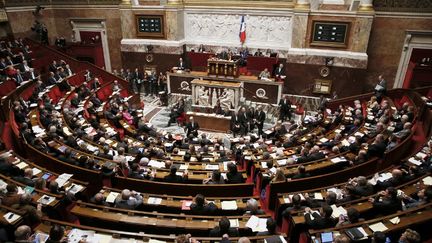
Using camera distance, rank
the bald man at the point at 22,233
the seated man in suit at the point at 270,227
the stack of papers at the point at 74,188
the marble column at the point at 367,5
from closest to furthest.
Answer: the bald man at the point at 22,233 < the seated man in suit at the point at 270,227 < the stack of papers at the point at 74,188 < the marble column at the point at 367,5

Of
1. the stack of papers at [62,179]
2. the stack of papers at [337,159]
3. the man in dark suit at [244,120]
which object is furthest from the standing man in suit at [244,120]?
the stack of papers at [62,179]

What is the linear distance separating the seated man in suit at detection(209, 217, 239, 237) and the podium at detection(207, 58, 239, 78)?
422 inches

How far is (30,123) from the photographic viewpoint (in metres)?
9.45

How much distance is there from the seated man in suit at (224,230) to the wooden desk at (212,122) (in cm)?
797

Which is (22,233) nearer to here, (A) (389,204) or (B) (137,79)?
(A) (389,204)

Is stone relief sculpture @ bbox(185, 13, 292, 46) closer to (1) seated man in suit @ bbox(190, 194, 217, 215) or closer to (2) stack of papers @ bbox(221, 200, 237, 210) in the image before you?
(2) stack of papers @ bbox(221, 200, 237, 210)

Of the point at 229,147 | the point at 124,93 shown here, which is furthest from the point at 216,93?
the point at 124,93

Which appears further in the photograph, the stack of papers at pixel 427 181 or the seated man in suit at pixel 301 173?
the seated man in suit at pixel 301 173

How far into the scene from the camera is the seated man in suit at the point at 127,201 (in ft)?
18.9

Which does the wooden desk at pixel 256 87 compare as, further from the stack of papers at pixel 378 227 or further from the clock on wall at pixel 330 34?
the stack of papers at pixel 378 227

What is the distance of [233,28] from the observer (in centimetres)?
1666

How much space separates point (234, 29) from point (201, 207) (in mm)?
12994

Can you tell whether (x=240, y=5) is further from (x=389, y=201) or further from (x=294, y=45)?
(x=389, y=201)

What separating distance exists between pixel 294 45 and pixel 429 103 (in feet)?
23.4
